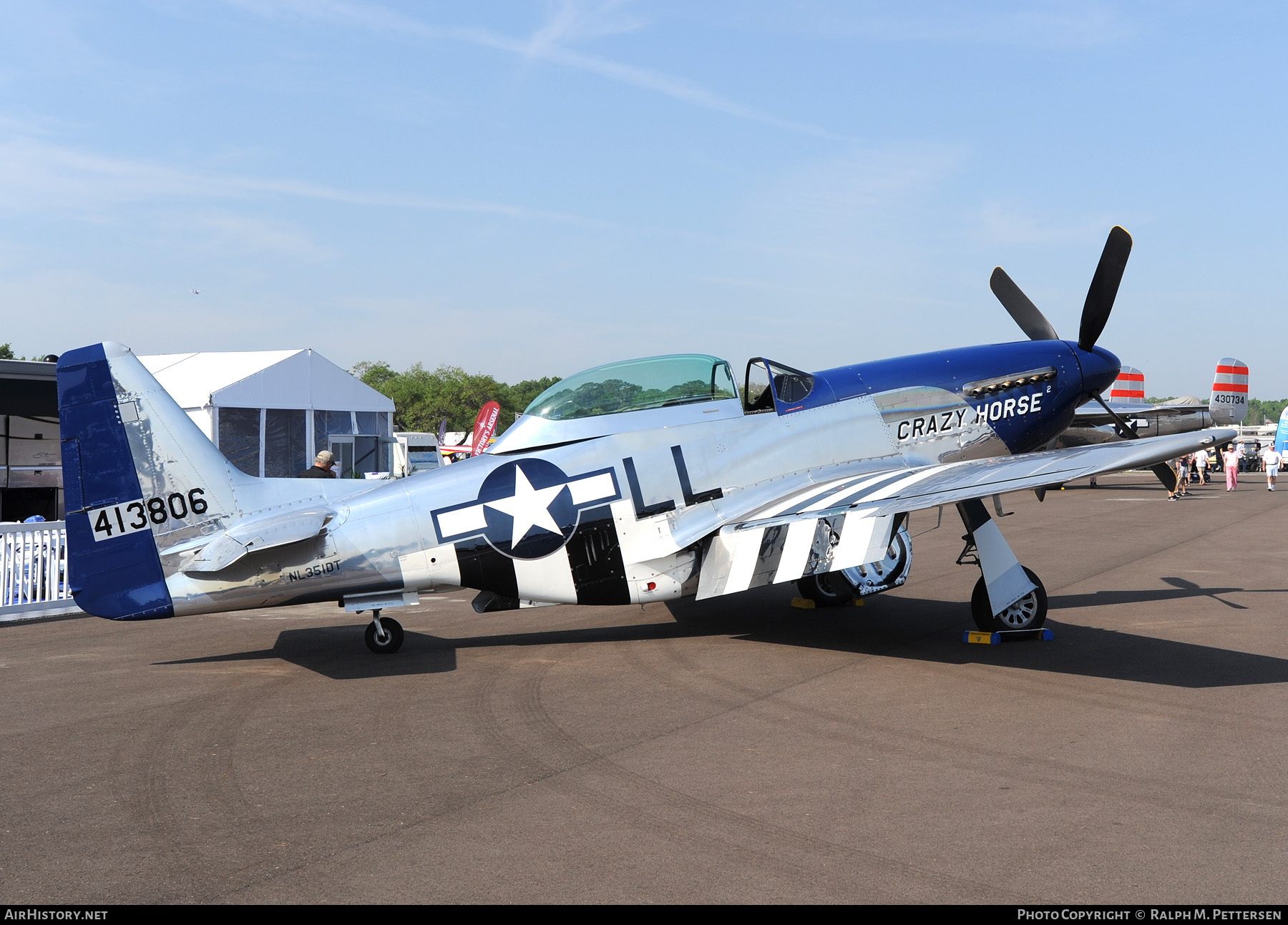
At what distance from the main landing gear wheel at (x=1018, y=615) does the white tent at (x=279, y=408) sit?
15.8m

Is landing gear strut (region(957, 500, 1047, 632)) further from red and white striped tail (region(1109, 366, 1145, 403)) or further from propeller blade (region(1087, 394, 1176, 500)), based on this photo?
red and white striped tail (region(1109, 366, 1145, 403))

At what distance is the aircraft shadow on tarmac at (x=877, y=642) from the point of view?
818 cm

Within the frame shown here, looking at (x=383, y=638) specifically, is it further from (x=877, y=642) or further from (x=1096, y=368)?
(x=1096, y=368)

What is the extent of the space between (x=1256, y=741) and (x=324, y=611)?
398 inches

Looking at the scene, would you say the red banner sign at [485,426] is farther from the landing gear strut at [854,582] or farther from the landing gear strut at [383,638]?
the landing gear strut at [383,638]

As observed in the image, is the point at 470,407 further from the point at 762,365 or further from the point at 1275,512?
the point at 762,365

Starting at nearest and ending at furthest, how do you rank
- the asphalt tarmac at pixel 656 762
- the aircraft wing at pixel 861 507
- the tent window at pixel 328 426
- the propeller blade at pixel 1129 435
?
the asphalt tarmac at pixel 656 762
the aircraft wing at pixel 861 507
the propeller blade at pixel 1129 435
the tent window at pixel 328 426

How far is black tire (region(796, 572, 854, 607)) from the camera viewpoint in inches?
454

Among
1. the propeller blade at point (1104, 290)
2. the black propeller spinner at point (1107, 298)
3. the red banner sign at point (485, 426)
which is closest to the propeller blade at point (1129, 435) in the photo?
the black propeller spinner at point (1107, 298)

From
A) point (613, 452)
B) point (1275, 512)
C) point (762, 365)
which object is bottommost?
point (1275, 512)

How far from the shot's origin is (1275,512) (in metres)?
27.0

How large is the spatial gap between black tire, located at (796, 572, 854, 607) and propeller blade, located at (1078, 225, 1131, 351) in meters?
3.82

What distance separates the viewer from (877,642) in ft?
31.2
